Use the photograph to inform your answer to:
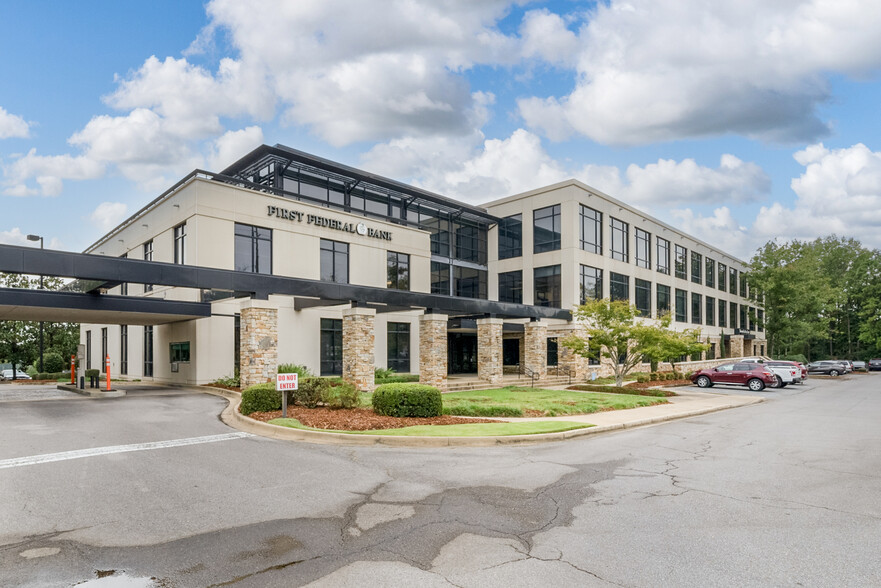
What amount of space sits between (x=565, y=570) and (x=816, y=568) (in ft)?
8.13

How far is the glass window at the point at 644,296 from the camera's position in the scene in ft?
150

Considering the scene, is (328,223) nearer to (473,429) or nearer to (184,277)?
(184,277)

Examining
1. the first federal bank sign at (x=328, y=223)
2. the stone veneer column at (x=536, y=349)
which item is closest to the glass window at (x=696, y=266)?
the stone veneer column at (x=536, y=349)

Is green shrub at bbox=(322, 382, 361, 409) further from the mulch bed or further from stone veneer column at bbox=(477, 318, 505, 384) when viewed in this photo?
stone veneer column at bbox=(477, 318, 505, 384)

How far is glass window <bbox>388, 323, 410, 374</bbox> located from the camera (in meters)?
33.0

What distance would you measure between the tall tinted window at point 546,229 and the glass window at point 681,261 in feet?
64.7

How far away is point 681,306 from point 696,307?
14.8 feet

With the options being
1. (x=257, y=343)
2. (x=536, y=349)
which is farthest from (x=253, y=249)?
(x=536, y=349)

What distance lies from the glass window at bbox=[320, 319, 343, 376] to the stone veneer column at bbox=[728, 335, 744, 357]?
52.1 m

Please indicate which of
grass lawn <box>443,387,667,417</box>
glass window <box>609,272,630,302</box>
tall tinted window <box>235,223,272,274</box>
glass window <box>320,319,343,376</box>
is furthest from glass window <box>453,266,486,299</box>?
tall tinted window <box>235,223,272,274</box>

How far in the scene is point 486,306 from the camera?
29.1 metres

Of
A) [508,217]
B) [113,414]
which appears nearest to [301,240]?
[113,414]

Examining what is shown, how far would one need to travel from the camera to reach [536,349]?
32344 millimetres

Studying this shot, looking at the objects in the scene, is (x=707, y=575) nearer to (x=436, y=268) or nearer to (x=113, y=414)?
(x=113, y=414)
